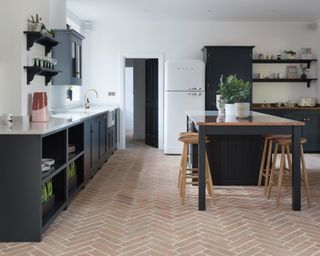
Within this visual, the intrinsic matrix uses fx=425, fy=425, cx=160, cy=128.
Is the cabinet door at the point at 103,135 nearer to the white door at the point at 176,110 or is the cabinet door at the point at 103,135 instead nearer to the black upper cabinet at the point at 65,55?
the black upper cabinet at the point at 65,55

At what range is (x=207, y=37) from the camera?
913cm

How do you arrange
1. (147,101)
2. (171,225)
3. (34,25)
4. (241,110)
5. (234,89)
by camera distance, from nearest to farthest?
(171,225) → (34,25) → (241,110) → (234,89) → (147,101)

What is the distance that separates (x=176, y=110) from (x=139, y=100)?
10.6 feet

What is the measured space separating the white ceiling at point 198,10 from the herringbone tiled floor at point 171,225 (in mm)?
3357

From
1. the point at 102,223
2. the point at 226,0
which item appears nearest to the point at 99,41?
the point at 226,0

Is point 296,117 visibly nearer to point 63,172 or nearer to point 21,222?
point 63,172

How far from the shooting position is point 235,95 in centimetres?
504

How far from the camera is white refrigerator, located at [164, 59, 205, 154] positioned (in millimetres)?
8352

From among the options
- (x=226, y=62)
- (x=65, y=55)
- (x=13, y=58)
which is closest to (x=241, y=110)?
(x=13, y=58)

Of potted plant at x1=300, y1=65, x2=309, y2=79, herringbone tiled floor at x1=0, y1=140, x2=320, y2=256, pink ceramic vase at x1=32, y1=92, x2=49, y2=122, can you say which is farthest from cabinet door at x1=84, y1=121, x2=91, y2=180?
potted plant at x1=300, y1=65, x2=309, y2=79

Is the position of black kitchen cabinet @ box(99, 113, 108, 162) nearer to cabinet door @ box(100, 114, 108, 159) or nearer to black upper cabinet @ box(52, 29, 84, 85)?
cabinet door @ box(100, 114, 108, 159)

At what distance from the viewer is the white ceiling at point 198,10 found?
7312 millimetres

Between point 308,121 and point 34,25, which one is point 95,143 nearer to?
point 34,25

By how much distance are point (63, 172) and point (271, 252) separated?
2.09m
